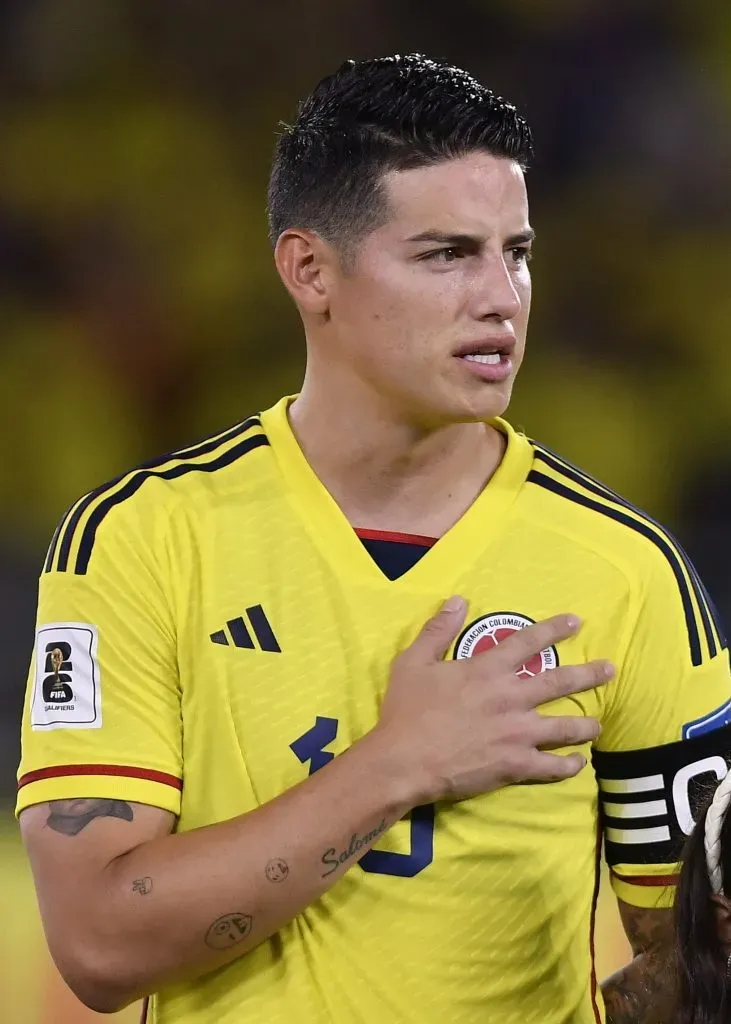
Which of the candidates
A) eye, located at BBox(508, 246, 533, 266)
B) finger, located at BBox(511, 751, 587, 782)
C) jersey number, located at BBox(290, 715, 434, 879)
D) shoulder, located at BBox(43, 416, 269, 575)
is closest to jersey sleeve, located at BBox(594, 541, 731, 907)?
finger, located at BBox(511, 751, 587, 782)

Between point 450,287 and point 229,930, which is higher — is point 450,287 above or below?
above

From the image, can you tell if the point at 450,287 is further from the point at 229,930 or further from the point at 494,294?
the point at 229,930

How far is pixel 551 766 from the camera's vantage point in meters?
1.46

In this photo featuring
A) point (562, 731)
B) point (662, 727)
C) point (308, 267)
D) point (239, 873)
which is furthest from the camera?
point (308, 267)

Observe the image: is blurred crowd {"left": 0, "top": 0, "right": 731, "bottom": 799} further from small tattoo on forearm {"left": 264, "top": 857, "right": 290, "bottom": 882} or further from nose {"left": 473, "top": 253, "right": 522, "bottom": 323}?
small tattoo on forearm {"left": 264, "top": 857, "right": 290, "bottom": 882}

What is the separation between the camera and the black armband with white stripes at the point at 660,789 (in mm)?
1575

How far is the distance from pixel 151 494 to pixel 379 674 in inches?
13.4

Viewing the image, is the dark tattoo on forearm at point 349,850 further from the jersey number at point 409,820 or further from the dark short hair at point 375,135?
the dark short hair at point 375,135

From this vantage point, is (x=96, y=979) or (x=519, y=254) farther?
(x=519, y=254)

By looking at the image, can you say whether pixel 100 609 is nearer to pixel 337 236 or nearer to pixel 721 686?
pixel 337 236

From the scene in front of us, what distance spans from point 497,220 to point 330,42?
3220mm

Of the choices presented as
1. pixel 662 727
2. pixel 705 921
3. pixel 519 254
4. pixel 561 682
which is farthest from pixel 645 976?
pixel 519 254

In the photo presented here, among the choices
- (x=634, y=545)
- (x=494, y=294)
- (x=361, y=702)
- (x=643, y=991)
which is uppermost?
(x=494, y=294)

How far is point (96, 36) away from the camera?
449cm
